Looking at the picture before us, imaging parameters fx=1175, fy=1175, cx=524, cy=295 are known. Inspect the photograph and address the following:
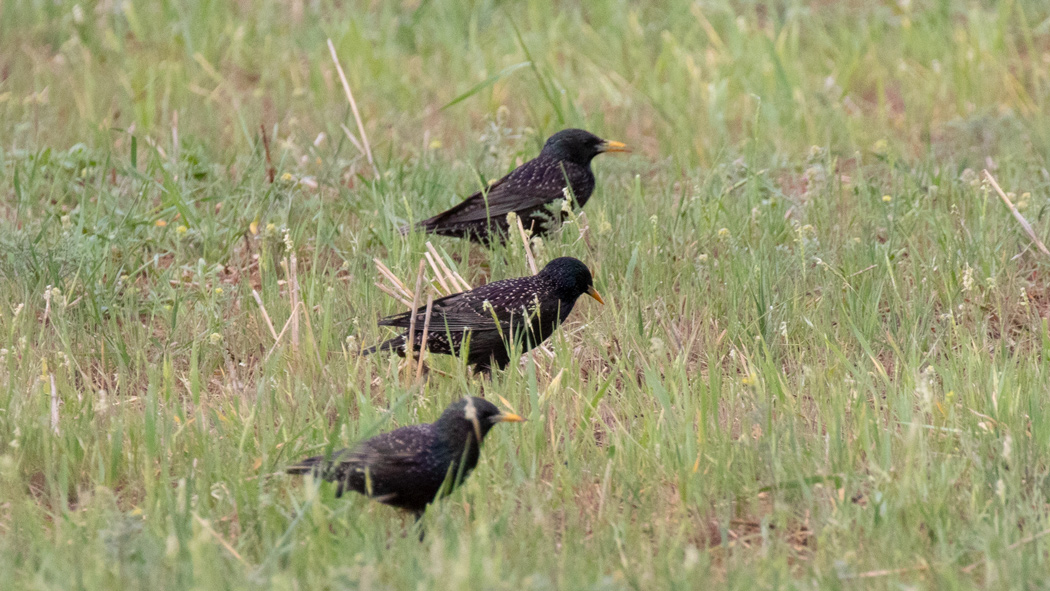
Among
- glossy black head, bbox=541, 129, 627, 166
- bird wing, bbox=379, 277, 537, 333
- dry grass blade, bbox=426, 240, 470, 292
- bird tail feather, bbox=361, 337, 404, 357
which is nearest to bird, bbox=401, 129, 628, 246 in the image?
glossy black head, bbox=541, 129, 627, 166

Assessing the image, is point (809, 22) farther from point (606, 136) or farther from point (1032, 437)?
point (1032, 437)

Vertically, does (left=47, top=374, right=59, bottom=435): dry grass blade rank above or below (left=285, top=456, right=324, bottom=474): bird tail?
above

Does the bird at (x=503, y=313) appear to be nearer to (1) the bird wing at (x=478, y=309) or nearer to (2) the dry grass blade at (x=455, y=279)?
(1) the bird wing at (x=478, y=309)

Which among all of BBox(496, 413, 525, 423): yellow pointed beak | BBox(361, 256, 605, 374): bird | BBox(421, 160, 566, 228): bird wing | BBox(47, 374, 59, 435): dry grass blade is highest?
BBox(47, 374, 59, 435): dry grass blade

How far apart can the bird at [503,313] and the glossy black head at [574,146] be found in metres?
1.70

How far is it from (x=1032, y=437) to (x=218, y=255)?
4092mm

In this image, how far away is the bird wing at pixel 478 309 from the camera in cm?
505

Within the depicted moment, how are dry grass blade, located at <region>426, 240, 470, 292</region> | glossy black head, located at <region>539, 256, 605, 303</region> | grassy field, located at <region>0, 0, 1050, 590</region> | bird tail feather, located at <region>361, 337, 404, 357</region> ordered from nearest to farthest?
1. grassy field, located at <region>0, 0, 1050, 590</region>
2. bird tail feather, located at <region>361, 337, 404, 357</region>
3. glossy black head, located at <region>539, 256, 605, 303</region>
4. dry grass blade, located at <region>426, 240, 470, 292</region>

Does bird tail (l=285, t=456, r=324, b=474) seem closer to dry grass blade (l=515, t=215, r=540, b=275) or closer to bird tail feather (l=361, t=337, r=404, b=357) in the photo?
bird tail feather (l=361, t=337, r=404, b=357)

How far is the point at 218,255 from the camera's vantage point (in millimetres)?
6215

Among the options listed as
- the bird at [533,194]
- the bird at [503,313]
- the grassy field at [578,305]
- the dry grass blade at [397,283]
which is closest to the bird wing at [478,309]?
the bird at [503,313]

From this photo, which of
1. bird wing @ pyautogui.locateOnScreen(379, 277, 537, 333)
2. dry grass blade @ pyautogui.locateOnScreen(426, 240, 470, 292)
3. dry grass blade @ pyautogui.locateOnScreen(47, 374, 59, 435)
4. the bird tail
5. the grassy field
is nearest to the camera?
the grassy field

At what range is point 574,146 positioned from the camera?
22.5 ft

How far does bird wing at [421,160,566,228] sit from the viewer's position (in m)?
6.26
